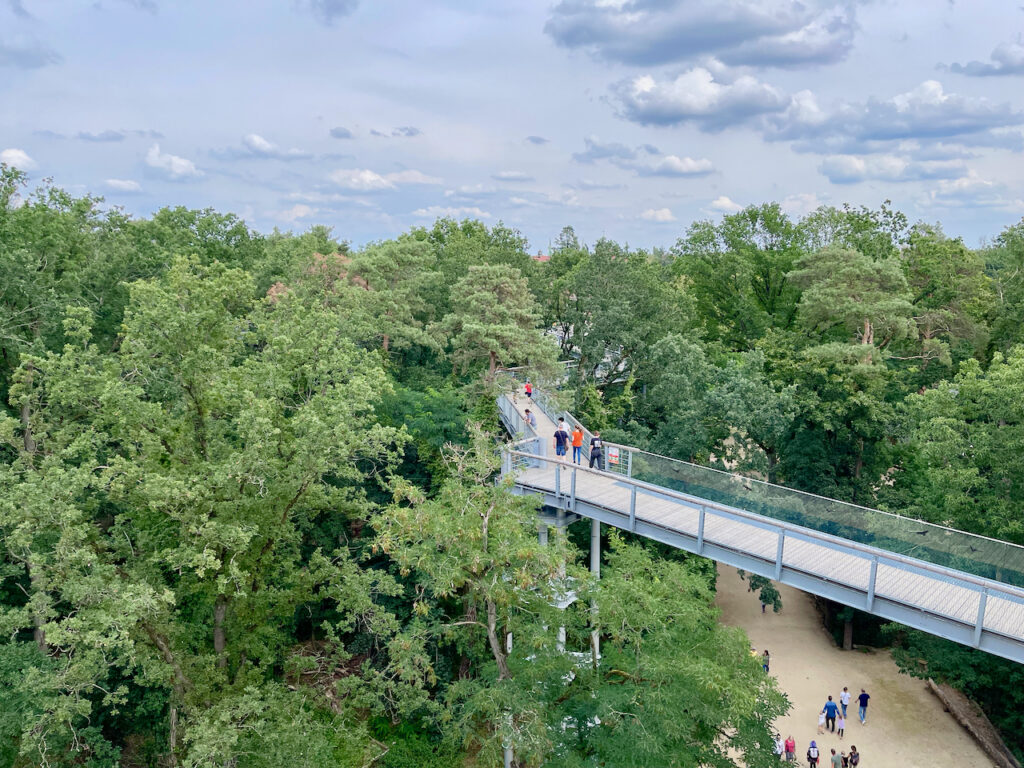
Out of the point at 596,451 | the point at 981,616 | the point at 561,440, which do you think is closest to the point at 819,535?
the point at 981,616

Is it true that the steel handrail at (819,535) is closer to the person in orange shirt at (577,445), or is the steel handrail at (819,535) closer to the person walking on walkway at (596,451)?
the person walking on walkway at (596,451)

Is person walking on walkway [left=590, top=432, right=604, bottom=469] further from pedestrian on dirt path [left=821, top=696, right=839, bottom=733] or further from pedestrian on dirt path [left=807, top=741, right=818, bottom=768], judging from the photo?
pedestrian on dirt path [left=821, top=696, right=839, bottom=733]

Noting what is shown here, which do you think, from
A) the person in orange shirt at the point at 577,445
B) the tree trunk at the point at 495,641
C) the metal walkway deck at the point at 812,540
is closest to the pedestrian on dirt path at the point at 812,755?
the metal walkway deck at the point at 812,540

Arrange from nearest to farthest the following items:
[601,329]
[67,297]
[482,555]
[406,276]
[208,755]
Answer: [482,555] → [208,755] → [67,297] → [601,329] → [406,276]

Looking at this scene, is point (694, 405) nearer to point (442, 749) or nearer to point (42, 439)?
point (442, 749)

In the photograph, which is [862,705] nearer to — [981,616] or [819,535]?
[819,535]

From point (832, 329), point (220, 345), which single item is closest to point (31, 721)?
point (220, 345)
